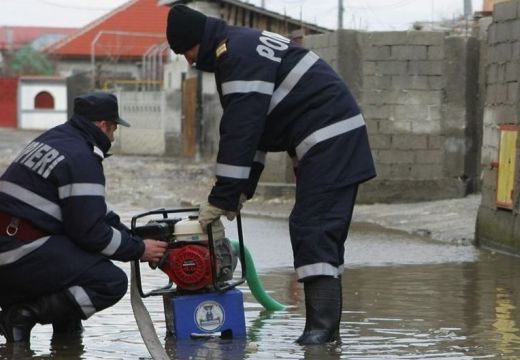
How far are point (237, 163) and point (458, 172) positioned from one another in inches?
400

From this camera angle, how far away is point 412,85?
15453 mm

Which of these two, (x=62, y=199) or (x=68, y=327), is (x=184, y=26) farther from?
(x=68, y=327)

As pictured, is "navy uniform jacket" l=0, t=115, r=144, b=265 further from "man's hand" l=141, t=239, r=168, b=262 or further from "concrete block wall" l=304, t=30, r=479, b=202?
"concrete block wall" l=304, t=30, r=479, b=202

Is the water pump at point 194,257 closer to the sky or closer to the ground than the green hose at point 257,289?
closer to the sky

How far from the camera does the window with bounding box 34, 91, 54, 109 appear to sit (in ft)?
204

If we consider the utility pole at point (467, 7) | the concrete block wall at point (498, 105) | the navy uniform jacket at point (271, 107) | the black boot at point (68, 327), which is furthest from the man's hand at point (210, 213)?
the utility pole at point (467, 7)

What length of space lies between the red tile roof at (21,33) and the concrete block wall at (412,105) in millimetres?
64709

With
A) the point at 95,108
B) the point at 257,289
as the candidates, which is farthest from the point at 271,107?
the point at 257,289

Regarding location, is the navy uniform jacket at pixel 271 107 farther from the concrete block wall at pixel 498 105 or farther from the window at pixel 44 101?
the window at pixel 44 101

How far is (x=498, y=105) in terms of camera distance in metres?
10.9

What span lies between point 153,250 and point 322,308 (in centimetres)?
84

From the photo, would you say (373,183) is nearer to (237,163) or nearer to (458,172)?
(458,172)

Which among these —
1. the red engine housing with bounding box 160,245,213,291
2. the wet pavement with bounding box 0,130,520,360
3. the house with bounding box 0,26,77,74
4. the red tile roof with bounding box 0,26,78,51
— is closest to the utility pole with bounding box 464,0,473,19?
the wet pavement with bounding box 0,130,520,360

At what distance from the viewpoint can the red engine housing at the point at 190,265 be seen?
19.3 feet
